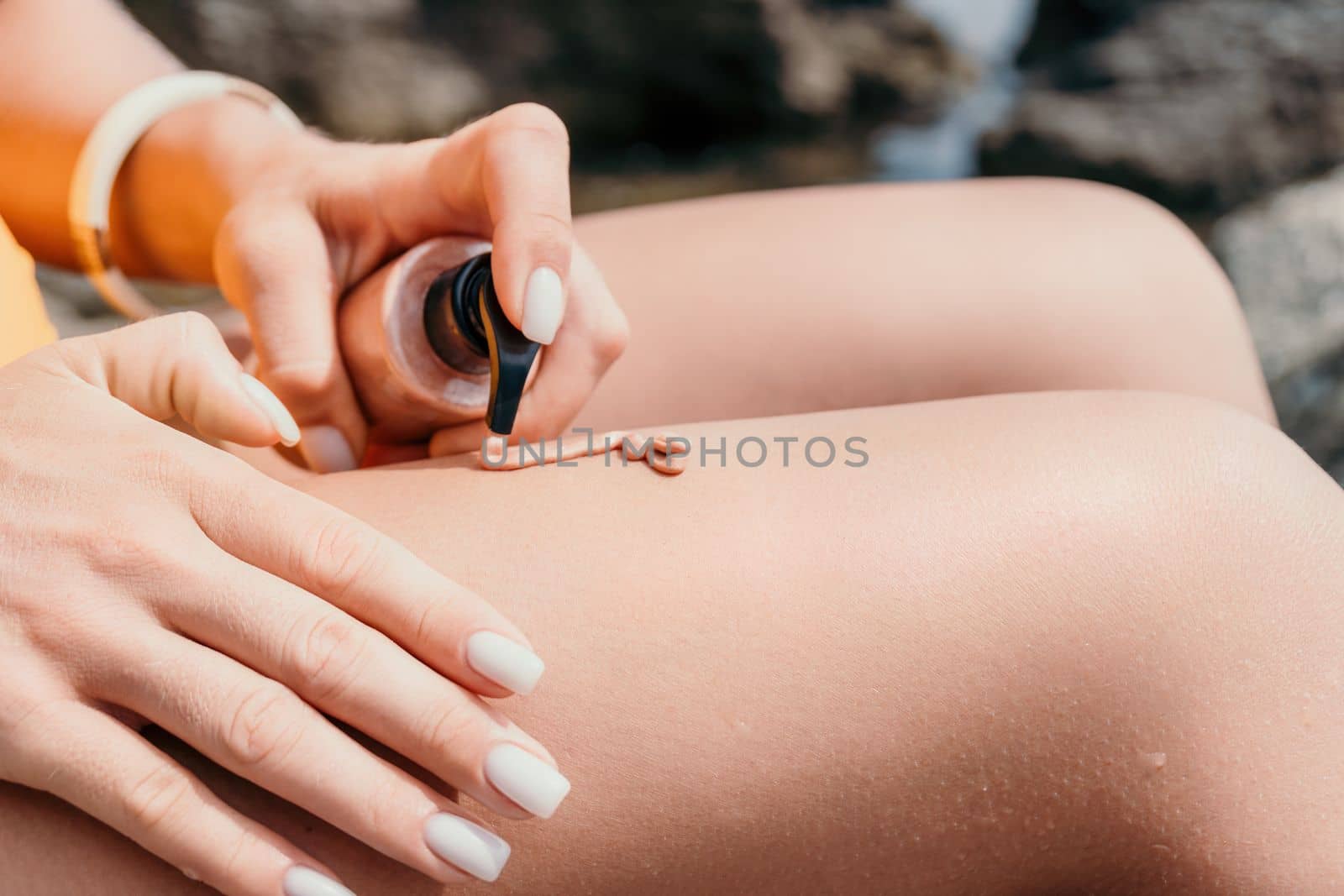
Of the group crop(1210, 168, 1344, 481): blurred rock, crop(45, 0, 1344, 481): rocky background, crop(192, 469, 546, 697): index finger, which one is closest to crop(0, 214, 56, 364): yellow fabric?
crop(192, 469, 546, 697): index finger

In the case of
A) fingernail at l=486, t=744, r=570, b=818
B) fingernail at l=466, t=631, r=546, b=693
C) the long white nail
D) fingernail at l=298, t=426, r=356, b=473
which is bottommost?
the long white nail

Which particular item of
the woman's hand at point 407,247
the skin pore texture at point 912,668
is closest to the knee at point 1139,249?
the skin pore texture at point 912,668

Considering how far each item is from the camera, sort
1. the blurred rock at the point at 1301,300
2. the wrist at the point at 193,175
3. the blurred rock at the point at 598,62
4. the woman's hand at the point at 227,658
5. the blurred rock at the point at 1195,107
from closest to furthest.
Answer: the woman's hand at the point at 227,658 < the wrist at the point at 193,175 < the blurred rock at the point at 1301,300 < the blurred rock at the point at 1195,107 < the blurred rock at the point at 598,62

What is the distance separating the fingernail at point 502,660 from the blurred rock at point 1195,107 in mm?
1856

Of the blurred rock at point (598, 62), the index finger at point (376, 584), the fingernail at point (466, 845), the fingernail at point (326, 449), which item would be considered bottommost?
the fingernail at point (466, 845)

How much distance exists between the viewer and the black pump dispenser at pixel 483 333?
0.47 metres

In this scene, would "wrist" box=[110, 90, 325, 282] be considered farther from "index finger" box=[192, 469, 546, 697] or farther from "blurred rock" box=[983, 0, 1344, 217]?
"blurred rock" box=[983, 0, 1344, 217]

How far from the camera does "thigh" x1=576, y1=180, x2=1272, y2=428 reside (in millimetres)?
667

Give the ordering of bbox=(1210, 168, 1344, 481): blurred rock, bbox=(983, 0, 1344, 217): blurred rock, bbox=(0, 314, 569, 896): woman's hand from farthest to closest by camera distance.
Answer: bbox=(983, 0, 1344, 217): blurred rock < bbox=(1210, 168, 1344, 481): blurred rock < bbox=(0, 314, 569, 896): woman's hand

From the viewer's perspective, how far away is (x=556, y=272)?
0.47 m

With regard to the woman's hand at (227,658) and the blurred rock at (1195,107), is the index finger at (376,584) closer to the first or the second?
the woman's hand at (227,658)

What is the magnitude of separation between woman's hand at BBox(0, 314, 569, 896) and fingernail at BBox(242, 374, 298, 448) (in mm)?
33

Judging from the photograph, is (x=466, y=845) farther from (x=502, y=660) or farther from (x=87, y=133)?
(x=87, y=133)

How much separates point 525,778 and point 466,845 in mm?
34
